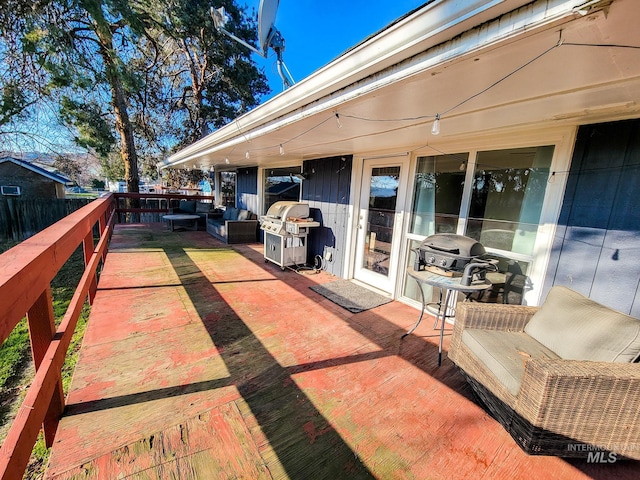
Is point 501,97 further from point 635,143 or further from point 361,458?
point 361,458

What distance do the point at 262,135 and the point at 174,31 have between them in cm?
698

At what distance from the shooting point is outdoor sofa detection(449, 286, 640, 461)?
130 cm

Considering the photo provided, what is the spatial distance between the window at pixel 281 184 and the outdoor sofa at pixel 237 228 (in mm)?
564

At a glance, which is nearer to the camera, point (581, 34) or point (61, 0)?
point (581, 34)

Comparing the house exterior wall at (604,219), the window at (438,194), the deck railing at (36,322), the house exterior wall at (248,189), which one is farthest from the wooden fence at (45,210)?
the house exterior wall at (604,219)

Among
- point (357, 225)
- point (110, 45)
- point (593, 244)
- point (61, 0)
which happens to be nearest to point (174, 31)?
point (110, 45)

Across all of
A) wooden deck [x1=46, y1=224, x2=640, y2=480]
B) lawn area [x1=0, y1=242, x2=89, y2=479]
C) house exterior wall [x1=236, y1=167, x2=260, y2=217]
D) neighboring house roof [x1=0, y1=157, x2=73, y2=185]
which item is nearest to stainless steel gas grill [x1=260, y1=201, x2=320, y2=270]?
wooden deck [x1=46, y1=224, x2=640, y2=480]

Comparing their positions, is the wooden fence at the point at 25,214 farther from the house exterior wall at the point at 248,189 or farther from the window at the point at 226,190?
the house exterior wall at the point at 248,189

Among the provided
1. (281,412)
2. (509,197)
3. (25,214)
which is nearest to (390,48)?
(509,197)

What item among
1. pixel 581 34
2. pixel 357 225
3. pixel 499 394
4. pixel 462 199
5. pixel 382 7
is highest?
pixel 382 7

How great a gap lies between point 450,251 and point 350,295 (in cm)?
164

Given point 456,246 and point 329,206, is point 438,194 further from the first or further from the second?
point 329,206

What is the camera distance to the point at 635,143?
180cm

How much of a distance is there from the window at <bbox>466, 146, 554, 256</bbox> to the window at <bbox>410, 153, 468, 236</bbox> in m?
0.17
